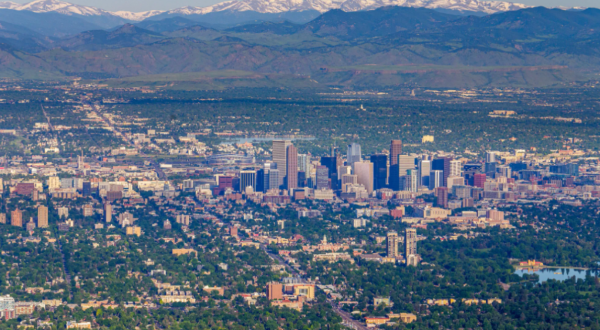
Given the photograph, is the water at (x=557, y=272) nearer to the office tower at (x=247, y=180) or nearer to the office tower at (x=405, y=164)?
the office tower at (x=247, y=180)

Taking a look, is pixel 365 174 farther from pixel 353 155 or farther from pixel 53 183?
pixel 53 183

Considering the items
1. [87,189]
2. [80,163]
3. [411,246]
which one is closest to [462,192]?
[87,189]

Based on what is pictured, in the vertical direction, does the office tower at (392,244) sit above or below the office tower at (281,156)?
below

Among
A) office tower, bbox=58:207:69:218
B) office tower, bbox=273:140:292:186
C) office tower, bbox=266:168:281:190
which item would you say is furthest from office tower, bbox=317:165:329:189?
office tower, bbox=58:207:69:218

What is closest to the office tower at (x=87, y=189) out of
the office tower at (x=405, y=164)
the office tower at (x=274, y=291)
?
the office tower at (x=405, y=164)

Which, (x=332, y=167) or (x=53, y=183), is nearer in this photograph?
(x=53, y=183)

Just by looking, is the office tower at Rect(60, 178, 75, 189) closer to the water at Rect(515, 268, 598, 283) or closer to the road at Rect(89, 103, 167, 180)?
the road at Rect(89, 103, 167, 180)

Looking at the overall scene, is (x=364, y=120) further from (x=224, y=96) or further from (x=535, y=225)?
(x=535, y=225)

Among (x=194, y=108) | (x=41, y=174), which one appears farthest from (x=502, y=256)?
(x=194, y=108)
